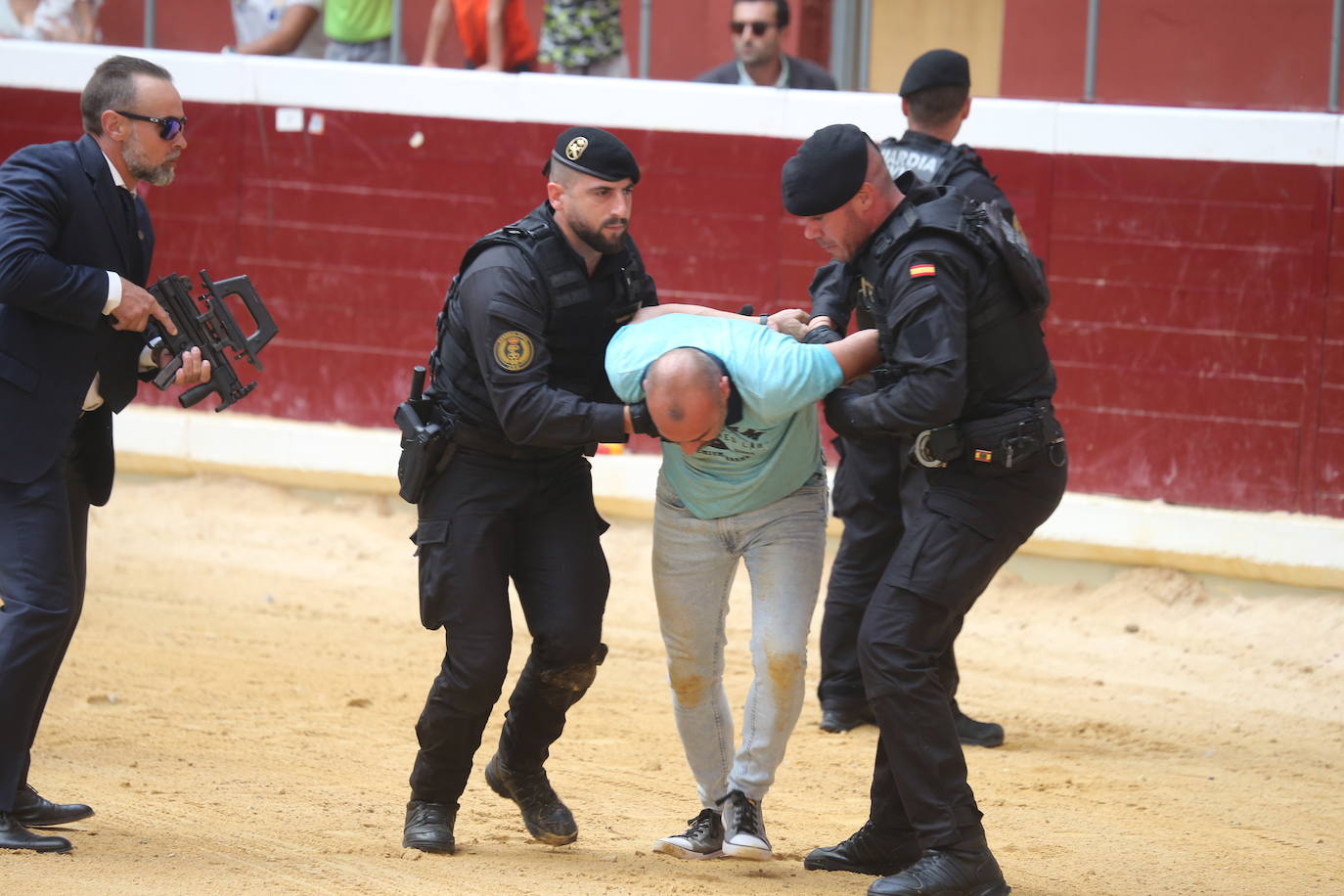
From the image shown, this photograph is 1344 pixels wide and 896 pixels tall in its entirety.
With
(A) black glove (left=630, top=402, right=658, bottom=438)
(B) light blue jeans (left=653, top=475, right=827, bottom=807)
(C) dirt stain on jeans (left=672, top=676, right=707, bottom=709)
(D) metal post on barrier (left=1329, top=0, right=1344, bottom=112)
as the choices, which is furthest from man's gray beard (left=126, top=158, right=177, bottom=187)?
(D) metal post on barrier (left=1329, top=0, right=1344, bottom=112)

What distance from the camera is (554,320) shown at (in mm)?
4891

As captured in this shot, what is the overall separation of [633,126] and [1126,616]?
3809 millimetres

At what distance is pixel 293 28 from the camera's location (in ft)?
35.0

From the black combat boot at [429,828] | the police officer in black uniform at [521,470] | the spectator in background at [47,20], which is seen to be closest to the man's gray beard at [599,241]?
the police officer in black uniform at [521,470]

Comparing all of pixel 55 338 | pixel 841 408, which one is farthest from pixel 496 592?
pixel 55 338

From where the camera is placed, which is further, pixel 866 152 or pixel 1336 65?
pixel 1336 65

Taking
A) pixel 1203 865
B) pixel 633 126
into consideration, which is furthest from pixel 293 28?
pixel 1203 865

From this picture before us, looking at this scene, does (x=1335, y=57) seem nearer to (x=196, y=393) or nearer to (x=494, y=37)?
(x=494, y=37)

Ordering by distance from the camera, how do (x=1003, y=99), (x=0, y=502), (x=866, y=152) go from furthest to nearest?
1. (x=1003, y=99)
2. (x=0, y=502)
3. (x=866, y=152)

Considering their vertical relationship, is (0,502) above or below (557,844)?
above

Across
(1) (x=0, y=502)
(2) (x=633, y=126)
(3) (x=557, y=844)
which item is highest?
(2) (x=633, y=126)

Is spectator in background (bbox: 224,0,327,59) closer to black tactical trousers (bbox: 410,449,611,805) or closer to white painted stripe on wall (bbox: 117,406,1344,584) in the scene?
white painted stripe on wall (bbox: 117,406,1344,584)

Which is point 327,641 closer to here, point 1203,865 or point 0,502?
point 0,502

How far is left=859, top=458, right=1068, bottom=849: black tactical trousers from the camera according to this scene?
458 cm
